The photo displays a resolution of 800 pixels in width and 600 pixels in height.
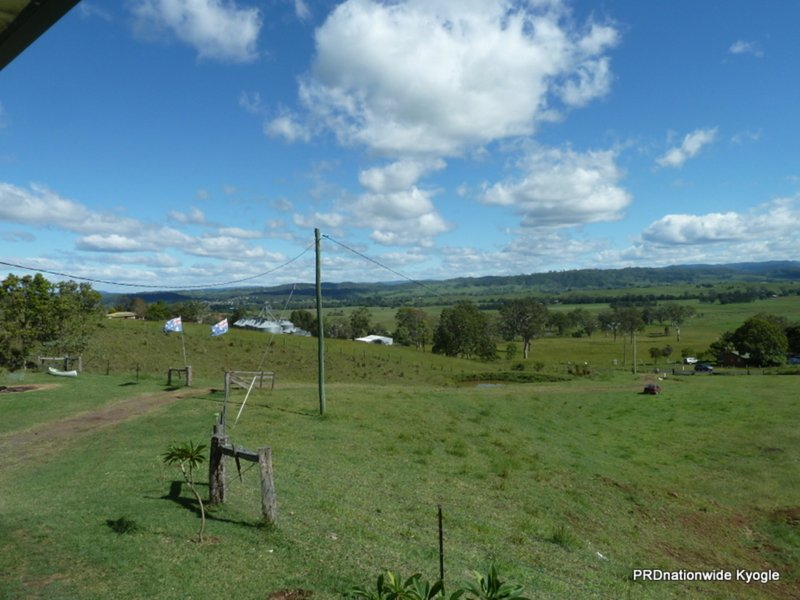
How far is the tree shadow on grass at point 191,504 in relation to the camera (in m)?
12.7

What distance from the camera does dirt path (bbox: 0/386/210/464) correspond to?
22.0 metres

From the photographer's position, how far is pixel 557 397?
48.5 metres

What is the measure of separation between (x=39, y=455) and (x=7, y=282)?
18790 mm

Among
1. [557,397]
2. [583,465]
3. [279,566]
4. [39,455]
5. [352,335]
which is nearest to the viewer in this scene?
[279,566]

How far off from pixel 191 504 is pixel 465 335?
3984 inches

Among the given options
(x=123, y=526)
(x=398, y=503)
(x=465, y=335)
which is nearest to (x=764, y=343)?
(x=465, y=335)

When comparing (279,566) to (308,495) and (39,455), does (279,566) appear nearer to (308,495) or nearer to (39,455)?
(308,495)

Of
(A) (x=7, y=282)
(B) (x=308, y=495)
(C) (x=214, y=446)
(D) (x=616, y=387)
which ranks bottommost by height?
(D) (x=616, y=387)

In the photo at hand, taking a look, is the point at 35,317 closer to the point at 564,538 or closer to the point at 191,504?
the point at 191,504

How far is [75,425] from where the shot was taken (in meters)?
26.2

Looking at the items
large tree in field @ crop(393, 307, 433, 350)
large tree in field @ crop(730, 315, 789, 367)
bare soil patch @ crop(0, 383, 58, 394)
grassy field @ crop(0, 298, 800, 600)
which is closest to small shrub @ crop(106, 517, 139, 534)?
grassy field @ crop(0, 298, 800, 600)

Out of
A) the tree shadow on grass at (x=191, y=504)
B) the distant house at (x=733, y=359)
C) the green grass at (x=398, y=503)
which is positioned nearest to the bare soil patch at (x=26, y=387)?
the green grass at (x=398, y=503)

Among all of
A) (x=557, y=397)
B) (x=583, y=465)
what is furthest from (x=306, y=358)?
(x=583, y=465)

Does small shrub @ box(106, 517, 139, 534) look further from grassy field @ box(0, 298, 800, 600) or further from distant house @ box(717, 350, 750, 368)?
distant house @ box(717, 350, 750, 368)
